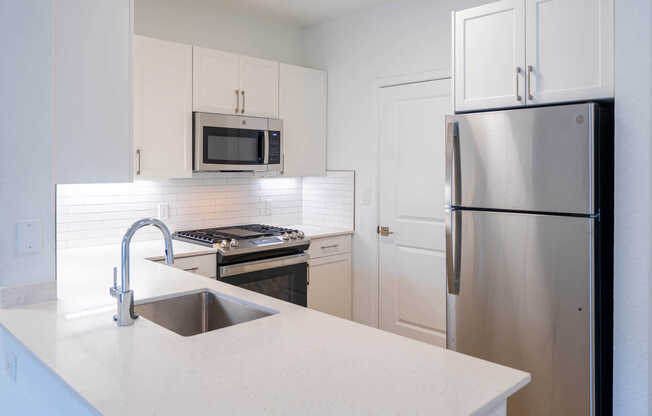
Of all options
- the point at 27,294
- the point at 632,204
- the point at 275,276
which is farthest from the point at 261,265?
the point at 632,204

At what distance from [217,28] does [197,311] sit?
2.61 meters

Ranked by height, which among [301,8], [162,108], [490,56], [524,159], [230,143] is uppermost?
[301,8]

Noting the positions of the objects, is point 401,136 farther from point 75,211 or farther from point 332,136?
point 75,211

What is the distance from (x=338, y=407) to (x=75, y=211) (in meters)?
2.66

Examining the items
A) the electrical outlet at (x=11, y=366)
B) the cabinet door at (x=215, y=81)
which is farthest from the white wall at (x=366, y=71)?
the electrical outlet at (x=11, y=366)

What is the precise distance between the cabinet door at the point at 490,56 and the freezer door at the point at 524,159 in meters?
0.16

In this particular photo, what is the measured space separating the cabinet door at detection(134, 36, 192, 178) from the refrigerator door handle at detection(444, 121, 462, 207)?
1749mm

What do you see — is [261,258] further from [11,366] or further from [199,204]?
[11,366]

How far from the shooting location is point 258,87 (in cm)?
362

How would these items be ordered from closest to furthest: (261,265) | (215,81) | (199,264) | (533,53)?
(533,53) → (199,264) → (261,265) → (215,81)

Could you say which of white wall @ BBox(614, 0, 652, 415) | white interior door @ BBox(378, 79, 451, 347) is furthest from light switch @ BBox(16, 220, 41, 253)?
white interior door @ BBox(378, 79, 451, 347)

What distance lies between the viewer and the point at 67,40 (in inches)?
72.1

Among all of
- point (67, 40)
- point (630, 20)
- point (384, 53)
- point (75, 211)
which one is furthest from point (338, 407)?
point (384, 53)

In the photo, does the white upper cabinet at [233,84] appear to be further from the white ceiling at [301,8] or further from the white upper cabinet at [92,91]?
the white upper cabinet at [92,91]
